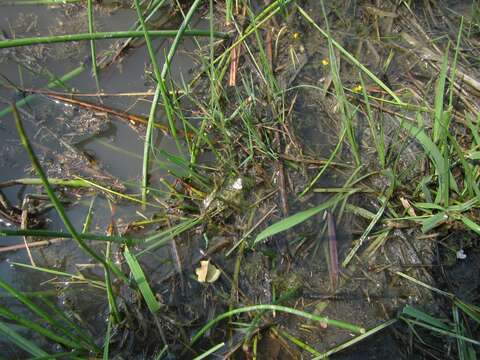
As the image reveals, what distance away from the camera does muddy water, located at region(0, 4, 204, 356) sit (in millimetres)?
2031

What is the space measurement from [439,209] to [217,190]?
99 cm

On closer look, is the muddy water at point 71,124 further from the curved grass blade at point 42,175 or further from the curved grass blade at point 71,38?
the curved grass blade at point 42,175

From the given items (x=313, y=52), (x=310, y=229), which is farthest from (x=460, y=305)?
(x=313, y=52)

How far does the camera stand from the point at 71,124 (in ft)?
7.70

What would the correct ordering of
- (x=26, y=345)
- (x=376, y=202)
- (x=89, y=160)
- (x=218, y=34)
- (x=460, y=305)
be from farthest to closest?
(x=218, y=34) → (x=89, y=160) → (x=376, y=202) → (x=460, y=305) → (x=26, y=345)

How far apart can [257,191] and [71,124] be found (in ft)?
3.41

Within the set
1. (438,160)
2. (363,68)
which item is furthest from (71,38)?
(438,160)

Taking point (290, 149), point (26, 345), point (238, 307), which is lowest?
point (238, 307)

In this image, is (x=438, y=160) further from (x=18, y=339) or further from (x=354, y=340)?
(x=18, y=339)

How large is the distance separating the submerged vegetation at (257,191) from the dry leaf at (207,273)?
1 cm

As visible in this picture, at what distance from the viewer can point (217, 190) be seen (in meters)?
2.11

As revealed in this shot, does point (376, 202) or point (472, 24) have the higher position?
point (472, 24)

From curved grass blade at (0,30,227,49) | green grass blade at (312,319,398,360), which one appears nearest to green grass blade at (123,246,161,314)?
green grass blade at (312,319,398,360)

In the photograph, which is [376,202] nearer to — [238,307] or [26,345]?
[238,307]
